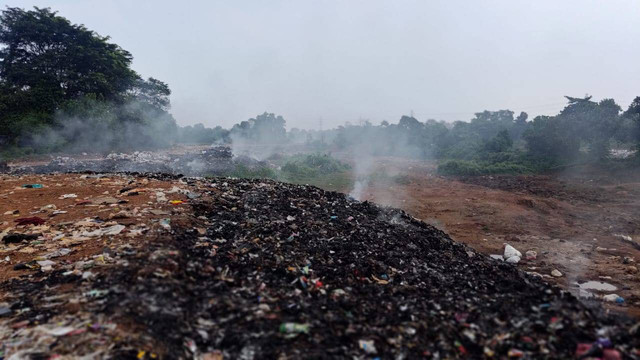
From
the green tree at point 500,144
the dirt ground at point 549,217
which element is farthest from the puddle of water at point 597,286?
the green tree at point 500,144

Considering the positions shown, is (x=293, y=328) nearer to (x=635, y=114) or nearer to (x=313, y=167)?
(x=313, y=167)

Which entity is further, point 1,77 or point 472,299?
point 1,77

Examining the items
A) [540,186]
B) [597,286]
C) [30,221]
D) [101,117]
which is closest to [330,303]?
[30,221]

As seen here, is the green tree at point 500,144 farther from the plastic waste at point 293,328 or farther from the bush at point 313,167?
the plastic waste at point 293,328

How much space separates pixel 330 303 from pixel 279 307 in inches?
18.5

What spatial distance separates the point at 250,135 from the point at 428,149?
19048mm

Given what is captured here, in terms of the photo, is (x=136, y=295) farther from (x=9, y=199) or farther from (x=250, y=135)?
(x=250, y=135)

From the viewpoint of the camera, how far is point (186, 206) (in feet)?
15.6

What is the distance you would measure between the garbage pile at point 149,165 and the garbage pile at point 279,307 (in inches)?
377

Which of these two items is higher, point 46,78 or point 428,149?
point 46,78

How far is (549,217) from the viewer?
8.96m

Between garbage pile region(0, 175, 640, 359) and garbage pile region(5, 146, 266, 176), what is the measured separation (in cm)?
959

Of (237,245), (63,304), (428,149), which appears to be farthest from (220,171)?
(428,149)

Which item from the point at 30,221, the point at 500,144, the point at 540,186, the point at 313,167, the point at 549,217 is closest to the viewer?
the point at 30,221
